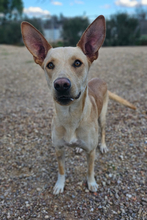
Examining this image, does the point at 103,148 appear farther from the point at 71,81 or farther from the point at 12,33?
the point at 12,33

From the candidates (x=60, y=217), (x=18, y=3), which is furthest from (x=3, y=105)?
(x=18, y=3)

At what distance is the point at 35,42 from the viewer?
237 cm

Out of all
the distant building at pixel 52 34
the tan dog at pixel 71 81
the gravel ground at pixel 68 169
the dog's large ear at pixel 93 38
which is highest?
the dog's large ear at pixel 93 38

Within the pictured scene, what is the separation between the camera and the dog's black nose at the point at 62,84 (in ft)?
5.80

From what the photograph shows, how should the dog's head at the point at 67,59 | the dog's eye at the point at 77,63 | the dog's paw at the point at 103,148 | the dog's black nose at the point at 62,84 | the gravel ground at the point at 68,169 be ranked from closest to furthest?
1. the dog's black nose at the point at 62,84
2. the dog's head at the point at 67,59
3. the dog's eye at the point at 77,63
4. the gravel ground at the point at 68,169
5. the dog's paw at the point at 103,148

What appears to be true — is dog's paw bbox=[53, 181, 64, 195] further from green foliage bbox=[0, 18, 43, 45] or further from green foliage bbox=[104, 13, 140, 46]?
green foliage bbox=[0, 18, 43, 45]

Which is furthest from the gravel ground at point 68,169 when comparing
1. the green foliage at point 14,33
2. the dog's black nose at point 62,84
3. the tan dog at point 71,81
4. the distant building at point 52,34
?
the distant building at point 52,34

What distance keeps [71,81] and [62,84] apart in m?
0.13

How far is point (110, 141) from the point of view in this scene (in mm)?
3896

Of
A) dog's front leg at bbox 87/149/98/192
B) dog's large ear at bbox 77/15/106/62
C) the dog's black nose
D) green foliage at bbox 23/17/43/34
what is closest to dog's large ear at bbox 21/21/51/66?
dog's large ear at bbox 77/15/106/62

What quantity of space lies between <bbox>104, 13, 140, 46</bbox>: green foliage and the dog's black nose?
14419 millimetres

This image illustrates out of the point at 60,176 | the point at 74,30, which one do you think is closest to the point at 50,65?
the point at 60,176

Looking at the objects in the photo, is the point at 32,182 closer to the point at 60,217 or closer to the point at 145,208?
the point at 60,217

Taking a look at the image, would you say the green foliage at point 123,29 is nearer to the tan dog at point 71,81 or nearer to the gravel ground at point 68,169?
the gravel ground at point 68,169
